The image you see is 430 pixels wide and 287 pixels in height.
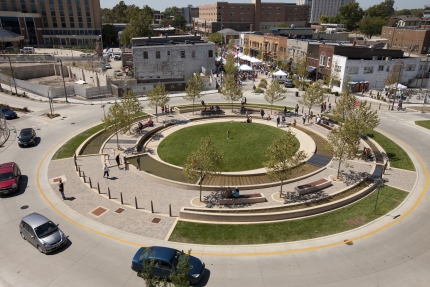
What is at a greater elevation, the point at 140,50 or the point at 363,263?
the point at 140,50

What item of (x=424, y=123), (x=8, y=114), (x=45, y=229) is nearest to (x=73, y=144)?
(x=8, y=114)

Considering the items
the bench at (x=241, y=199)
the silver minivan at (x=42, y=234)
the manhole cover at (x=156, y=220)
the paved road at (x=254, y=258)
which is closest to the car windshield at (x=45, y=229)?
the silver minivan at (x=42, y=234)

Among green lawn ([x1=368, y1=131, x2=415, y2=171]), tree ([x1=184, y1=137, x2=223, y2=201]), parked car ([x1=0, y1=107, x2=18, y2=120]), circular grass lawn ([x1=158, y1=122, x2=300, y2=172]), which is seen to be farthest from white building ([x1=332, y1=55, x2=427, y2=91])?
parked car ([x1=0, y1=107, x2=18, y2=120])

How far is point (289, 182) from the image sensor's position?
25234 millimetres

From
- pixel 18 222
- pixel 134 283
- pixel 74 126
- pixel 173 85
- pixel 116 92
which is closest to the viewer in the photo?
pixel 134 283

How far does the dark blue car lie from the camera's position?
15.0 meters

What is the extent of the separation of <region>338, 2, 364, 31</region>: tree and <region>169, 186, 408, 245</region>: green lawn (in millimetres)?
162561

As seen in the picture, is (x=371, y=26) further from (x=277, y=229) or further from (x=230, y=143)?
(x=277, y=229)

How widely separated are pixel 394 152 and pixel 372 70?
3233 cm

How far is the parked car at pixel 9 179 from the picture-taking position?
75.3ft

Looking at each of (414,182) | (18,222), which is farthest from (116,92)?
(414,182)

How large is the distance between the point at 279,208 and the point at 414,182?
1231cm

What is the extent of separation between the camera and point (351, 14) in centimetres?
15812

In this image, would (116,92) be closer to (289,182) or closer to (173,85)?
(173,85)
